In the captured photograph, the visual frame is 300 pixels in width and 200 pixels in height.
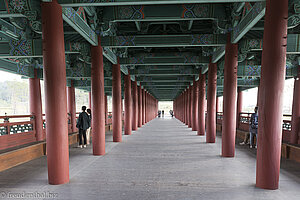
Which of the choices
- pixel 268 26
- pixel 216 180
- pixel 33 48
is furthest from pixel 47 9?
pixel 216 180

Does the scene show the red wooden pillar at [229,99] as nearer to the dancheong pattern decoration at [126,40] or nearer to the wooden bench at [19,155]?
the dancheong pattern decoration at [126,40]

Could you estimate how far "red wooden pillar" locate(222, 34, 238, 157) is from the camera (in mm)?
5680

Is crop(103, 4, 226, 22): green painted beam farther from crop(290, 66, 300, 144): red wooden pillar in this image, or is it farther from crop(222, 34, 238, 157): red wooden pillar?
crop(290, 66, 300, 144): red wooden pillar

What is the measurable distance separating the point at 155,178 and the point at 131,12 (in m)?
4.37

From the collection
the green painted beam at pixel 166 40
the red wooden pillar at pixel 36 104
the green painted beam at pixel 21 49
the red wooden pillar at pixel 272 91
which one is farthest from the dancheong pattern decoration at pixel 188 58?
the red wooden pillar at pixel 36 104

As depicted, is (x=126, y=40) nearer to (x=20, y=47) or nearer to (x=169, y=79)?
(x=20, y=47)

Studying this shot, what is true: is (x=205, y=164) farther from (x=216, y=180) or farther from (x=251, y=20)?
(x=251, y=20)

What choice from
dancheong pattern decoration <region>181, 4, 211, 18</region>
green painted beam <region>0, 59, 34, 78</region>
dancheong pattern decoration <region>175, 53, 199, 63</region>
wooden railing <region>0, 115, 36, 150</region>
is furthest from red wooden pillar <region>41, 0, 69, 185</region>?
green painted beam <region>0, 59, 34, 78</region>

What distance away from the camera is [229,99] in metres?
5.79

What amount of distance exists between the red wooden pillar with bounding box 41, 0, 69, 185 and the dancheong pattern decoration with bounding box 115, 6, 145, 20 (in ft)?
6.05

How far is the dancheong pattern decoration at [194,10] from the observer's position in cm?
498

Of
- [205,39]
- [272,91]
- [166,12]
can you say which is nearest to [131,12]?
[166,12]

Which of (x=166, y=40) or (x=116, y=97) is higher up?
(x=166, y=40)

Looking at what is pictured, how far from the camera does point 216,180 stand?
392 centimetres
